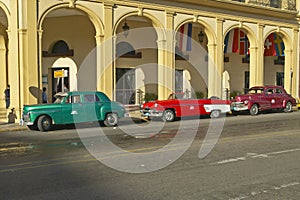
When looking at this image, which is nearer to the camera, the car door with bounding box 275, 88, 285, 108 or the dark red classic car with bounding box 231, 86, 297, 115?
the dark red classic car with bounding box 231, 86, 297, 115

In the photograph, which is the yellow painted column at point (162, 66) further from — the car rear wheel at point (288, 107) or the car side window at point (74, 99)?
the car rear wheel at point (288, 107)

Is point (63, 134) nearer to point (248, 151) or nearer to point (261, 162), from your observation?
point (248, 151)

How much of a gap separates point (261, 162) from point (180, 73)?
1989 cm

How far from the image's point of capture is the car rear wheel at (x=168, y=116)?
18.4m

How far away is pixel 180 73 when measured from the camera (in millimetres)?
28219

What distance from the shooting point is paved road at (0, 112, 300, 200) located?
250 inches

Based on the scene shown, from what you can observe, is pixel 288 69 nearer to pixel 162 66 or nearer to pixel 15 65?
pixel 162 66

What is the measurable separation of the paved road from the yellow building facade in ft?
20.9

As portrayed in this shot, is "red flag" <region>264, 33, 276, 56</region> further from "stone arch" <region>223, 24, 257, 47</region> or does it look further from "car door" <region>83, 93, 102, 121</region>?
"car door" <region>83, 93, 102, 121</region>

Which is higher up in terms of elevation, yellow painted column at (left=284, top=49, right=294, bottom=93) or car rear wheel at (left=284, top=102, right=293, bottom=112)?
yellow painted column at (left=284, top=49, right=294, bottom=93)

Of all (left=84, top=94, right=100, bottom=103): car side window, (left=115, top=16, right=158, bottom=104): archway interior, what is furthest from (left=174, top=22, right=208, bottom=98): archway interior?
(left=84, top=94, right=100, bottom=103): car side window

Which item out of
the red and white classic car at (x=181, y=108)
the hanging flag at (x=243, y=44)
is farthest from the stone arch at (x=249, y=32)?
the red and white classic car at (x=181, y=108)

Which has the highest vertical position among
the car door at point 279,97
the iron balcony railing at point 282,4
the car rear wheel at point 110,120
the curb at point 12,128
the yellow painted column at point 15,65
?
the iron balcony railing at point 282,4

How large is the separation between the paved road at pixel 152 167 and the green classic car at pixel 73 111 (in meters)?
1.65
